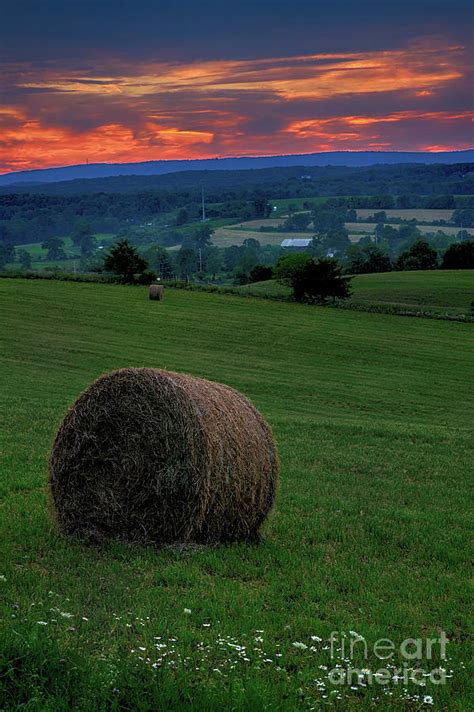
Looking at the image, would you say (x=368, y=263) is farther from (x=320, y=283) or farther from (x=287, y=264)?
(x=320, y=283)

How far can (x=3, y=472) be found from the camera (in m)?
13.1

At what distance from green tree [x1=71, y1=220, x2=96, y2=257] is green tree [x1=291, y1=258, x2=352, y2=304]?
11364 centimetres

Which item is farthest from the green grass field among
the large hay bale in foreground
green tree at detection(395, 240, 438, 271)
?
the large hay bale in foreground

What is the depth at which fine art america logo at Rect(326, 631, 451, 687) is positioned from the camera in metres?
6.42

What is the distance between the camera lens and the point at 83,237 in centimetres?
17538

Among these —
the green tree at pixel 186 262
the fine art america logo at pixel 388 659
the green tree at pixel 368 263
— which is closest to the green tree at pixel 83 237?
the green tree at pixel 186 262

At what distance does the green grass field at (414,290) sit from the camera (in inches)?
2685

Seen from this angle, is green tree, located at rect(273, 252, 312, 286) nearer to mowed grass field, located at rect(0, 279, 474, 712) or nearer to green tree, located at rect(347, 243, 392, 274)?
green tree, located at rect(347, 243, 392, 274)

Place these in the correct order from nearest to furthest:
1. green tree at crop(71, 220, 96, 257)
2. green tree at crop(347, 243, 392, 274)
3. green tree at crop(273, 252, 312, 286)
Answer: green tree at crop(273, 252, 312, 286), green tree at crop(347, 243, 392, 274), green tree at crop(71, 220, 96, 257)

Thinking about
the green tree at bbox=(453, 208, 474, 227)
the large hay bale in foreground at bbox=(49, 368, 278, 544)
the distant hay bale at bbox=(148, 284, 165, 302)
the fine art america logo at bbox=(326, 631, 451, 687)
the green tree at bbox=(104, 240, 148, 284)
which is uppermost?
the green tree at bbox=(453, 208, 474, 227)

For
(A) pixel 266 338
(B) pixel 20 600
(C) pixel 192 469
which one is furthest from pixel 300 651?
(A) pixel 266 338

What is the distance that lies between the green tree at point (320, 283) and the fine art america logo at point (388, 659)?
57719mm

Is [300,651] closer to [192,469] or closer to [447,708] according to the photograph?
[447,708]

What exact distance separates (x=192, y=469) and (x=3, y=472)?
4736 millimetres
